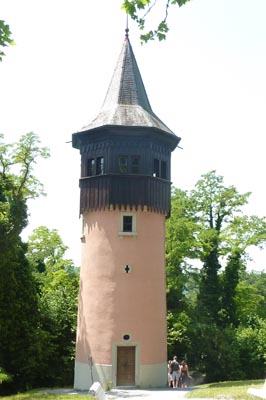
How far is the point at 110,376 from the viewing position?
21.0m

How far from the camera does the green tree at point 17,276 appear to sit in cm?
2398

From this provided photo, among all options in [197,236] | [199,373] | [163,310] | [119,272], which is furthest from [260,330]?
[119,272]

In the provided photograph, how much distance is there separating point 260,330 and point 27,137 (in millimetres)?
17516

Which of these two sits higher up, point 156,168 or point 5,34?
point 156,168

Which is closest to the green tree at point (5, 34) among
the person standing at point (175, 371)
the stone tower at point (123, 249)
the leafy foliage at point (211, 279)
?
the stone tower at point (123, 249)

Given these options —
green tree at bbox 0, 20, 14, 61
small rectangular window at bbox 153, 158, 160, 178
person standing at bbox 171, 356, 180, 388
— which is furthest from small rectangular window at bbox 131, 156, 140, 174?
green tree at bbox 0, 20, 14, 61

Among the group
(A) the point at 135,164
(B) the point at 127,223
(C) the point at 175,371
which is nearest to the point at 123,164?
(A) the point at 135,164

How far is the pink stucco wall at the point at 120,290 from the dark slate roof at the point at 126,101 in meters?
4.33

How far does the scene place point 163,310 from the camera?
2277 centimetres

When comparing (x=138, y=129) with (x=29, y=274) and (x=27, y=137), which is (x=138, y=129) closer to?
(x=27, y=137)

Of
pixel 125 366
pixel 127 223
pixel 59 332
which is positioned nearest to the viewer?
pixel 125 366

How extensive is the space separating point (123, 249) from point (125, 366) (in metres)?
5.02

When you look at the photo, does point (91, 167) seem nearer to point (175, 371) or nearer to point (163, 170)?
point (163, 170)

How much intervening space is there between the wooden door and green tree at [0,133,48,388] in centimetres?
496
